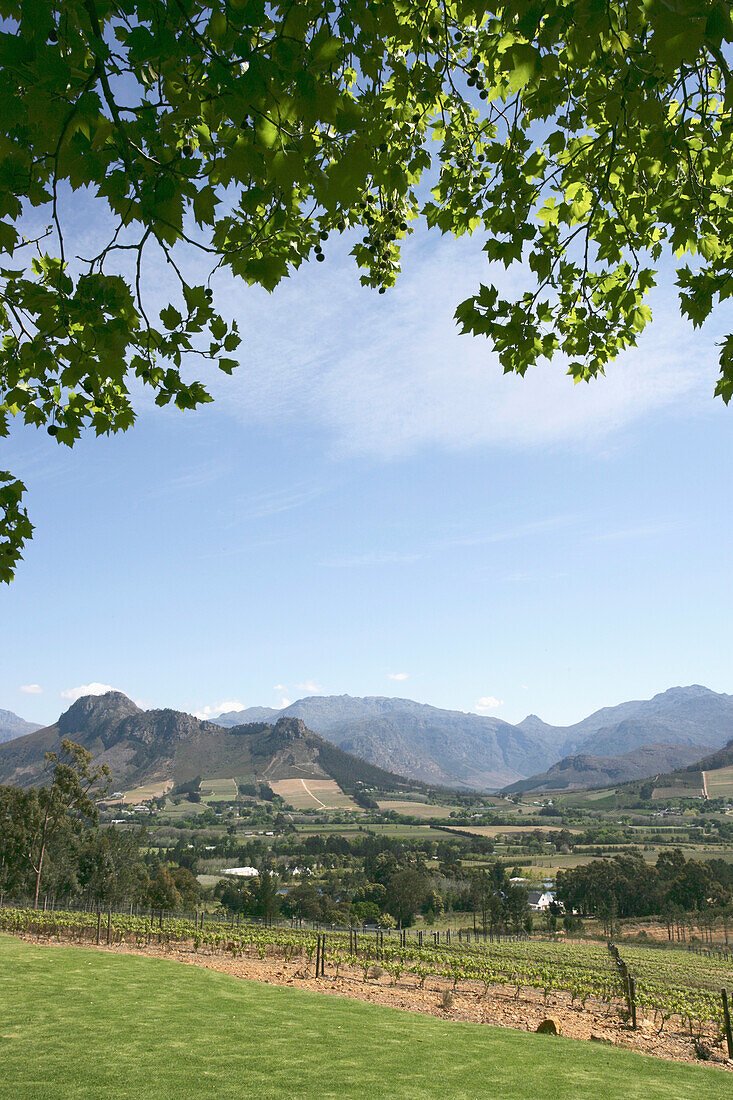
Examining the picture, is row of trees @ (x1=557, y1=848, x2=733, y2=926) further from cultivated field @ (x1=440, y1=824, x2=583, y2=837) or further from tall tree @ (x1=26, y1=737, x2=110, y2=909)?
cultivated field @ (x1=440, y1=824, x2=583, y2=837)

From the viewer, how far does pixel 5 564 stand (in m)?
4.64

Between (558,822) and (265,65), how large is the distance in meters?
183

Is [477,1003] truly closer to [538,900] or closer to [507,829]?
[538,900]

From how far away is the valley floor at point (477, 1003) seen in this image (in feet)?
57.8

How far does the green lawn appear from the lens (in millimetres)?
9516

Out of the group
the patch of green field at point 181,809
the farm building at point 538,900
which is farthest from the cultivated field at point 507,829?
the patch of green field at point 181,809

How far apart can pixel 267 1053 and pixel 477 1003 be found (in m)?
13.4

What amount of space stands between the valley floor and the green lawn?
2.84 metres

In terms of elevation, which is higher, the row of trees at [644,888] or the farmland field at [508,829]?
the row of trees at [644,888]

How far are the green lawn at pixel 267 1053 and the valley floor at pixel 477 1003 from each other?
9.33ft

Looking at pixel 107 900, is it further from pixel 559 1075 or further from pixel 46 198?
pixel 46 198

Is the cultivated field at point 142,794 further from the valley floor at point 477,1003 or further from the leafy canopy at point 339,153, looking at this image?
the leafy canopy at point 339,153

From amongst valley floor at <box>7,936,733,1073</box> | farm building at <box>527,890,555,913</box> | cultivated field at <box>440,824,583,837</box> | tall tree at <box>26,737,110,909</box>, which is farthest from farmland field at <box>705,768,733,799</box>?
tall tree at <box>26,737,110,909</box>

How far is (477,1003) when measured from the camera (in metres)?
21.8
